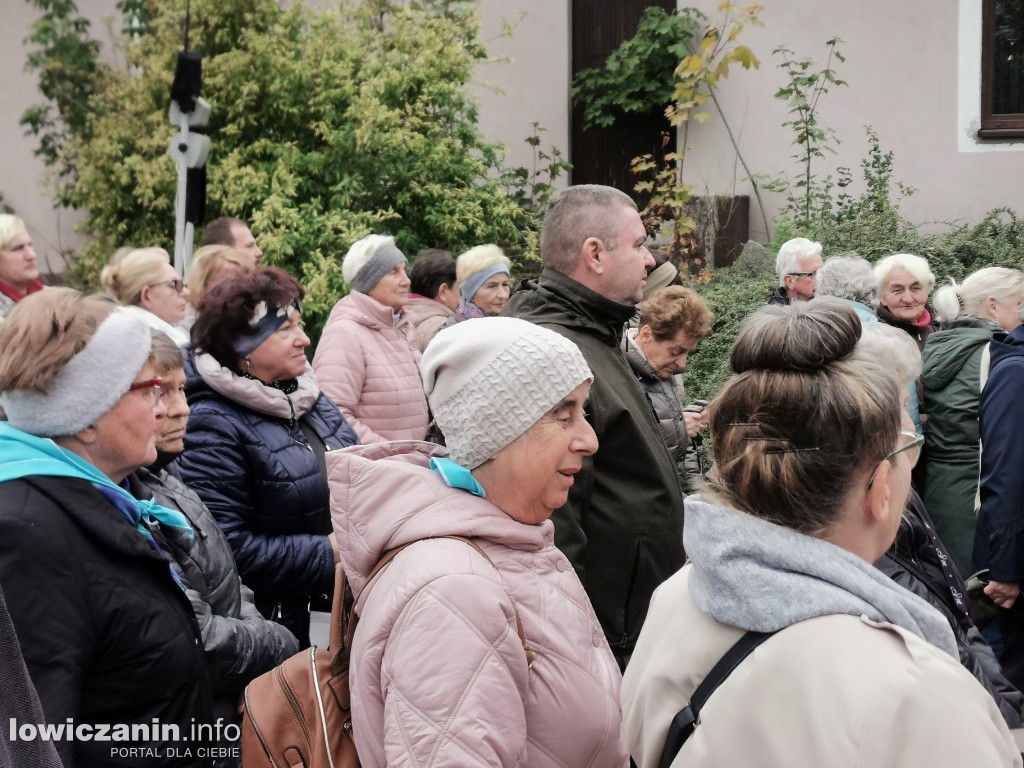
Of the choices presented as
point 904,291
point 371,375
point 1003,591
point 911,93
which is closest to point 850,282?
point 904,291

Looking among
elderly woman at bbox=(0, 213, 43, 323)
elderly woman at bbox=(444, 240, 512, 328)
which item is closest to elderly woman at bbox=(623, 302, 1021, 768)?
elderly woman at bbox=(0, 213, 43, 323)

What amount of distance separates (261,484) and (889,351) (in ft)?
7.37

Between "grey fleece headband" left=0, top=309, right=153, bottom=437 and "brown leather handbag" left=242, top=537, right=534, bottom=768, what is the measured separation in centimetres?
89

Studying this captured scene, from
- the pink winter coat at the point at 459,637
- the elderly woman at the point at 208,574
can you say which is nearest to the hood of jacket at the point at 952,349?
the elderly woman at the point at 208,574

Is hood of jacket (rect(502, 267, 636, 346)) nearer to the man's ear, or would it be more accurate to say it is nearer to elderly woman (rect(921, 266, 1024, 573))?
the man's ear

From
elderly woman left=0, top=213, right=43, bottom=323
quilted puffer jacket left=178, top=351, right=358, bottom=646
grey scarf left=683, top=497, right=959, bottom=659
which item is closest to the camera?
grey scarf left=683, top=497, right=959, bottom=659

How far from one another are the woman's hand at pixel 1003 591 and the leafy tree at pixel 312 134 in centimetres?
669

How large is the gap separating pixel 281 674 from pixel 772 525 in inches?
43.4

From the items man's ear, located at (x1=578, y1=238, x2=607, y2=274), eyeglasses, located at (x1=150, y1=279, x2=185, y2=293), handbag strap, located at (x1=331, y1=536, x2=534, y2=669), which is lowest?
handbag strap, located at (x1=331, y1=536, x2=534, y2=669)

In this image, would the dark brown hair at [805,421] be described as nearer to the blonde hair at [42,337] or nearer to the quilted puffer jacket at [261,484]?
the blonde hair at [42,337]

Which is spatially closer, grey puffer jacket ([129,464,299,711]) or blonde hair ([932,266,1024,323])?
grey puffer jacket ([129,464,299,711])

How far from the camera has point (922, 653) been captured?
1.50m

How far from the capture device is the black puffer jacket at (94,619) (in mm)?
2375

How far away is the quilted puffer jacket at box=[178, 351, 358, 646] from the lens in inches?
139
